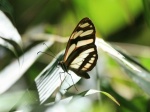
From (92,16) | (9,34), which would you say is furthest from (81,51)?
(92,16)

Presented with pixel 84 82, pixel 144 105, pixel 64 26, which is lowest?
pixel 144 105

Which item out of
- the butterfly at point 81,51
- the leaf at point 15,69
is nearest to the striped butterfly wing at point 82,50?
the butterfly at point 81,51

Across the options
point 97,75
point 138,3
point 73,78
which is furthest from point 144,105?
point 138,3

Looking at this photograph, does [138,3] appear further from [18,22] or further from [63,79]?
[63,79]

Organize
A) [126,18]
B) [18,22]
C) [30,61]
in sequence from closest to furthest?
[30,61]
[18,22]
[126,18]

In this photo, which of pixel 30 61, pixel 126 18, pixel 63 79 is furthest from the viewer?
pixel 126 18

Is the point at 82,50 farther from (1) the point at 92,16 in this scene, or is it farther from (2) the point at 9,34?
(1) the point at 92,16
